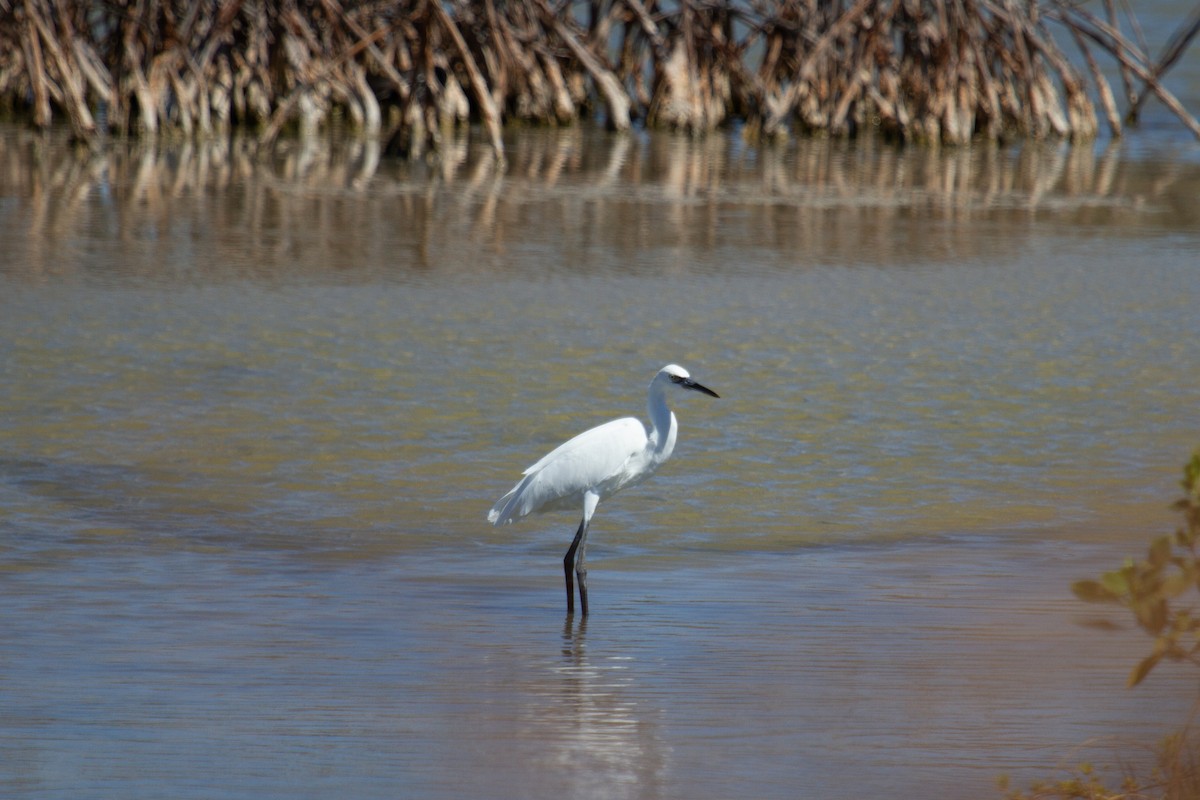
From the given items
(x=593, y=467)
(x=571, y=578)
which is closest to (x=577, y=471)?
(x=593, y=467)

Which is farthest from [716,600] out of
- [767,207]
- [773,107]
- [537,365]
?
[773,107]

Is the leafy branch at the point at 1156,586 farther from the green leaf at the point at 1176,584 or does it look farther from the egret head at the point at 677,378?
the egret head at the point at 677,378

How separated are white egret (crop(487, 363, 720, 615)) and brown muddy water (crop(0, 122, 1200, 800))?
254 mm

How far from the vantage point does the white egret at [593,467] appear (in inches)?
195

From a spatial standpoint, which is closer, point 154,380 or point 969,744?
point 969,744

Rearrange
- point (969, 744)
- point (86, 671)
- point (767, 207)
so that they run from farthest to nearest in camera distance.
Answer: point (767, 207), point (86, 671), point (969, 744)

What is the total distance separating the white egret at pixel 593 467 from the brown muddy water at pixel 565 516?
25 centimetres

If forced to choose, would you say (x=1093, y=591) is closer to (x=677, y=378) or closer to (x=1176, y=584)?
(x=1176, y=584)

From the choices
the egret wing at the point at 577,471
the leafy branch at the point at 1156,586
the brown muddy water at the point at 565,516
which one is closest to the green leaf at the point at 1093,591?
the leafy branch at the point at 1156,586

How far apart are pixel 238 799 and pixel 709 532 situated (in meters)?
2.59

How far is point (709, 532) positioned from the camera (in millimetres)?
5758

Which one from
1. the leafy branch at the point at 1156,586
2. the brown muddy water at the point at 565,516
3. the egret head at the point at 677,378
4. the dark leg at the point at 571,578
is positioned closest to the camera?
the leafy branch at the point at 1156,586

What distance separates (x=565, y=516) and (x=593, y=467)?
1.07m

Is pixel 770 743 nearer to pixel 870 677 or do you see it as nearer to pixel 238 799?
pixel 870 677
